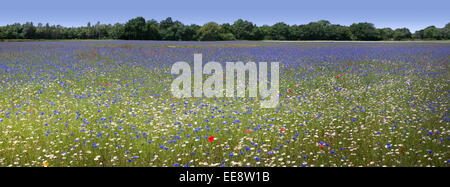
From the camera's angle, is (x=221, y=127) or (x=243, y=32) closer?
(x=221, y=127)

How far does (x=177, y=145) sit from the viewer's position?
5.46 meters

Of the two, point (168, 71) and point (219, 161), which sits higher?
point (168, 71)

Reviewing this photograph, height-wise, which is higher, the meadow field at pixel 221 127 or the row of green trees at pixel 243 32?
the row of green trees at pixel 243 32

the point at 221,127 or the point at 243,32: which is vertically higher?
the point at 243,32

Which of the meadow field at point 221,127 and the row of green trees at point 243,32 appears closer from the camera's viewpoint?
the meadow field at point 221,127

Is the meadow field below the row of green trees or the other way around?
below

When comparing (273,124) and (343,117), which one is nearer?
(273,124)

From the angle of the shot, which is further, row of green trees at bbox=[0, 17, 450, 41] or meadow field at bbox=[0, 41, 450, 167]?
row of green trees at bbox=[0, 17, 450, 41]

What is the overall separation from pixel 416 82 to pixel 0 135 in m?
11.7

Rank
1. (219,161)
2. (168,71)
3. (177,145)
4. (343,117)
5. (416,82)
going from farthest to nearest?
(168,71)
(416,82)
(343,117)
(177,145)
(219,161)
